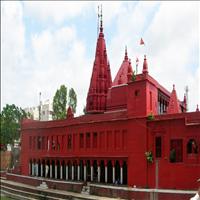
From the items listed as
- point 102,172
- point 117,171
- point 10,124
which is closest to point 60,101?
point 10,124

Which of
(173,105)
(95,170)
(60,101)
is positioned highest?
(60,101)

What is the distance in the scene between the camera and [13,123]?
196 feet

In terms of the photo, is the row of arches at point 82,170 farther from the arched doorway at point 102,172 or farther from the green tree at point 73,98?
the green tree at point 73,98

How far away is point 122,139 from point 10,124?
100.0 feet

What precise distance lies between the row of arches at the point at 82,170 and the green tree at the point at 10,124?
50.0 ft

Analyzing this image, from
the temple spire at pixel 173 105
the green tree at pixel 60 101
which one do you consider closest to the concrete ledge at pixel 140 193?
the temple spire at pixel 173 105

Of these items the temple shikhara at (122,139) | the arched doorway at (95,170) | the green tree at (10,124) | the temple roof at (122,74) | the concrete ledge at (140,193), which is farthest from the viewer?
the green tree at (10,124)

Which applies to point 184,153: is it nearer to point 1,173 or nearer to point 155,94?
point 155,94

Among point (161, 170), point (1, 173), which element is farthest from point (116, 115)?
point (1, 173)

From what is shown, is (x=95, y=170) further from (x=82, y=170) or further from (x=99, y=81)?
(x=99, y=81)

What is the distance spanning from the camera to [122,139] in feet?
107

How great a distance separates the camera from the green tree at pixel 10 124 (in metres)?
58.5

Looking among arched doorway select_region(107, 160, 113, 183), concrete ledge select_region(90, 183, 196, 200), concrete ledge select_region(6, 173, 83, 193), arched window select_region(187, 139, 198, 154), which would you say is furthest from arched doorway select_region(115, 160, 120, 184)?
arched window select_region(187, 139, 198, 154)

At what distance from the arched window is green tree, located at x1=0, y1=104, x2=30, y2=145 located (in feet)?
118
